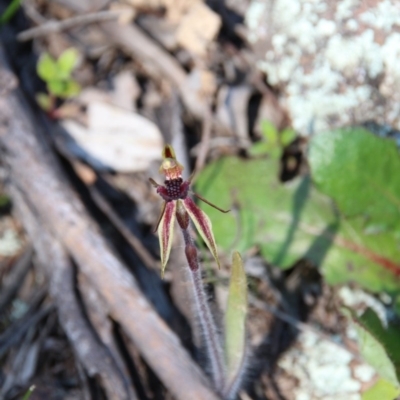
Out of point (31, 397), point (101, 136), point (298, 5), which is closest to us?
point (31, 397)

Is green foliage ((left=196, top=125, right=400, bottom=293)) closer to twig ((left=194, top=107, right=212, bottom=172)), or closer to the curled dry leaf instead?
twig ((left=194, top=107, right=212, bottom=172))

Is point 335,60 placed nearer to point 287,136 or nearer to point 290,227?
point 287,136

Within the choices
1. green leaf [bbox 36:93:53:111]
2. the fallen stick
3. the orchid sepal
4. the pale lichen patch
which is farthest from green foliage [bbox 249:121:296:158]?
the orchid sepal

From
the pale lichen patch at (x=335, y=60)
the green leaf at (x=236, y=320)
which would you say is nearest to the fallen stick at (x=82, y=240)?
the green leaf at (x=236, y=320)

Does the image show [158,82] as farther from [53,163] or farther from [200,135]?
[53,163]

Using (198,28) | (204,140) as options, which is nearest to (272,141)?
(204,140)

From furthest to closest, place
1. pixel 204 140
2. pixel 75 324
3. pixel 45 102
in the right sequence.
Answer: pixel 45 102, pixel 204 140, pixel 75 324

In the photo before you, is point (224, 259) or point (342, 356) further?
point (224, 259)

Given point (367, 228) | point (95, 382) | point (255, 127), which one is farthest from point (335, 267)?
point (95, 382)
